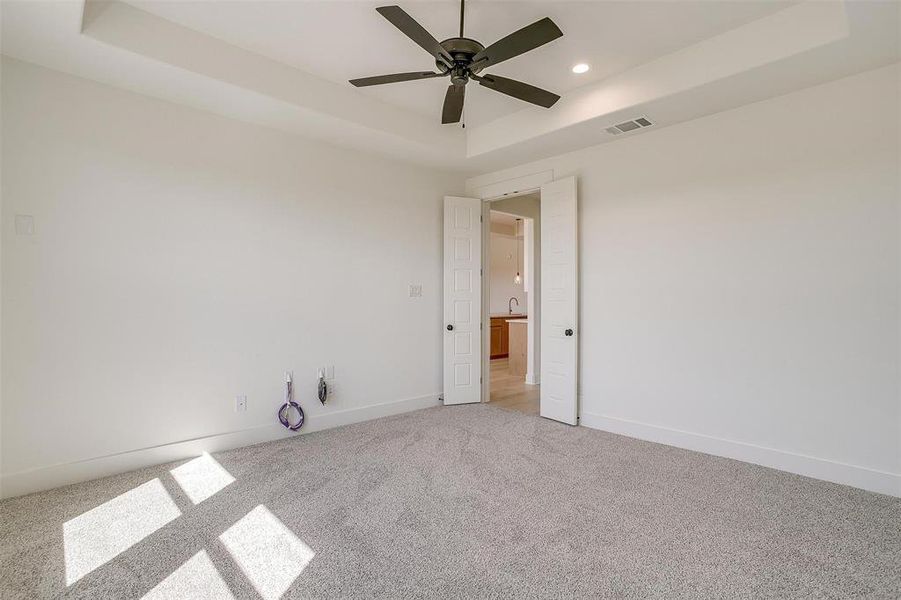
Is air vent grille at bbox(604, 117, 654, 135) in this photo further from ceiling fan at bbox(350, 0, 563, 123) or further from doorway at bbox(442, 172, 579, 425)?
ceiling fan at bbox(350, 0, 563, 123)

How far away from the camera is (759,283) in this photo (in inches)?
122

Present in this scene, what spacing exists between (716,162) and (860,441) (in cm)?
218

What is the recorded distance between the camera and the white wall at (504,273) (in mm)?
9250

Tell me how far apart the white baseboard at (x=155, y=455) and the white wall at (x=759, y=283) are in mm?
2477

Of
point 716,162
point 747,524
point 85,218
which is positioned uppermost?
point 716,162

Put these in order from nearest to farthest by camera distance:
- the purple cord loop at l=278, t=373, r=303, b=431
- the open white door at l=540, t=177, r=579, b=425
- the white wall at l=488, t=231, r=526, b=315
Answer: the purple cord loop at l=278, t=373, r=303, b=431 → the open white door at l=540, t=177, r=579, b=425 → the white wall at l=488, t=231, r=526, b=315

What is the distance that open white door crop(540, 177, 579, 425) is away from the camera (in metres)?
4.11

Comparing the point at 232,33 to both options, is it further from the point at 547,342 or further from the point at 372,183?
the point at 547,342

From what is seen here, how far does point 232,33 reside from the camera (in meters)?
2.80

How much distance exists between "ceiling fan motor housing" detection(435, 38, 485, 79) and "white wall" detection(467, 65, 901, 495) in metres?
2.09

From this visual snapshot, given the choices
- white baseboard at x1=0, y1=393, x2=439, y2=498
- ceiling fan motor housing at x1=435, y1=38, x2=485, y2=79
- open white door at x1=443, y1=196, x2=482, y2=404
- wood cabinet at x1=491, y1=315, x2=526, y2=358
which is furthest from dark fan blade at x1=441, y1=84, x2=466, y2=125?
wood cabinet at x1=491, y1=315, x2=526, y2=358

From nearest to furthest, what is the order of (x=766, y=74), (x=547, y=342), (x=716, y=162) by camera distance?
(x=766, y=74)
(x=716, y=162)
(x=547, y=342)

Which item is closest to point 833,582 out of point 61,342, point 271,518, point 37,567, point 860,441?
point 860,441

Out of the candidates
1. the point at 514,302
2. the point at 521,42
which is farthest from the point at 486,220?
the point at 514,302
